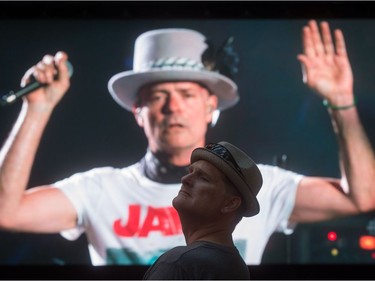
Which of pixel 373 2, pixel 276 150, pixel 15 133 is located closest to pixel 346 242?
pixel 276 150

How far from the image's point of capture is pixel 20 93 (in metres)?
4.68

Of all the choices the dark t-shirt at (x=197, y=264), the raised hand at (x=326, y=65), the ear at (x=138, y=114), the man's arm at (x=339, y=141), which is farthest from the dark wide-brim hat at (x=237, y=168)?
the raised hand at (x=326, y=65)

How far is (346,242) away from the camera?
443cm

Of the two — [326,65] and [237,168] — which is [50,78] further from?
[237,168]

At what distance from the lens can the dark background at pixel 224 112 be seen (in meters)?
4.45

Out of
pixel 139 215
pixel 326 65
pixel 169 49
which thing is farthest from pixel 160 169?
pixel 326 65

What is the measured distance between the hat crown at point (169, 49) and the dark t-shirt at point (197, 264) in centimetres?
331

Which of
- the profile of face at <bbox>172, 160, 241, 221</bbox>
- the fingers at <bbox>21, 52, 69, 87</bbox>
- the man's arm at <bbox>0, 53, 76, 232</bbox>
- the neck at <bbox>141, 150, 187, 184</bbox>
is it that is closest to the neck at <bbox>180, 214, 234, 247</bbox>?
the profile of face at <bbox>172, 160, 241, 221</bbox>

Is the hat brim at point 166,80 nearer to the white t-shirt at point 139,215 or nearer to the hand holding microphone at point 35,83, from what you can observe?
the hand holding microphone at point 35,83

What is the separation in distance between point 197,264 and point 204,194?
16cm

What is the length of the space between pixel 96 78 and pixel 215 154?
333 cm

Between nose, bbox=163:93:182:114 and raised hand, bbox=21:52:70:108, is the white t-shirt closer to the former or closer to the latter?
nose, bbox=163:93:182:114

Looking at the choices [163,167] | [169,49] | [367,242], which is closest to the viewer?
[367,242]

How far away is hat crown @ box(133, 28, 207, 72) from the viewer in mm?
4625
